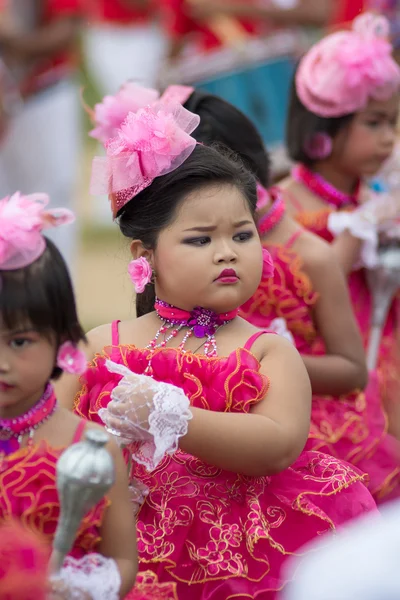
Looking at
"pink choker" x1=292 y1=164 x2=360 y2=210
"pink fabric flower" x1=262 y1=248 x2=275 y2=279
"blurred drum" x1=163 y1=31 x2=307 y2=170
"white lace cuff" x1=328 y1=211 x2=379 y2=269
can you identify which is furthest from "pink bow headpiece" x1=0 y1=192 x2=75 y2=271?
"blurred drum" x1=163 y1=31 x2=307 y2=170

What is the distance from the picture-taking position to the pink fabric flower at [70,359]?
2.51 m

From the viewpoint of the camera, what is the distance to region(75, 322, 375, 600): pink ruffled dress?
278cm

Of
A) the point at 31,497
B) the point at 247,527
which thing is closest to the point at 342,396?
the point at 247,527

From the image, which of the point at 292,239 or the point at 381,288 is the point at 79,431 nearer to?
the point at 292,239

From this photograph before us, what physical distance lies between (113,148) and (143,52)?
7825mm

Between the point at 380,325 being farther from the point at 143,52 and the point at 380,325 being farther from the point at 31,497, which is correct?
the point at 143,52

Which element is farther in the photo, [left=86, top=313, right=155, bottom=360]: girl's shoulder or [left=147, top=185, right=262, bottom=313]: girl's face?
[left=86, top=313, right=155, bottom=360]: girl's shoulder

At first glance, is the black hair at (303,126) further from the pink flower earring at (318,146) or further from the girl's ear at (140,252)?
the girl's ear at (140,252)

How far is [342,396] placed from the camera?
396 cm

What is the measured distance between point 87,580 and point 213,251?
88 centimetres

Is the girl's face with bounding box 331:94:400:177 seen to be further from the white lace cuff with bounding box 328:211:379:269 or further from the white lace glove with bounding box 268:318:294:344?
the white lace glove with bounding box 268:318:294:344

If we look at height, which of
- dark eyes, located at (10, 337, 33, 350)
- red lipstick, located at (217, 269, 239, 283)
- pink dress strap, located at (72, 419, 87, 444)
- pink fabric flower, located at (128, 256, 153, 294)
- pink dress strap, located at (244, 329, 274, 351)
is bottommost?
pink dress strap, located at (244, 329, 274, 351)

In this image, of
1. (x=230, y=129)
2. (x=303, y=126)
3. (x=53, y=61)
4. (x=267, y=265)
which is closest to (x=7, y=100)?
(x=53, y=61)

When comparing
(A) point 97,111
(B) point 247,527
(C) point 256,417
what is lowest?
(B) point 247,527
